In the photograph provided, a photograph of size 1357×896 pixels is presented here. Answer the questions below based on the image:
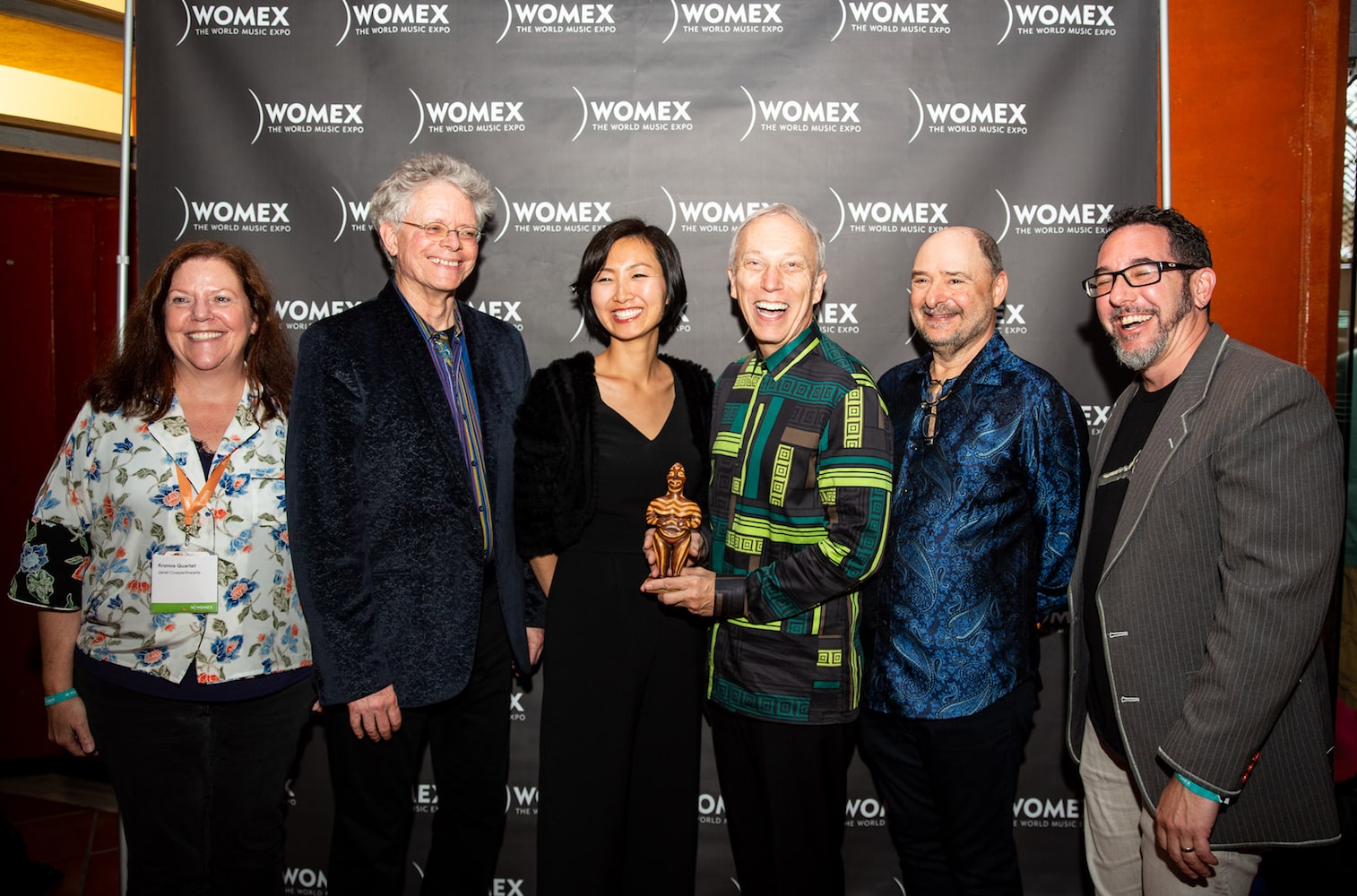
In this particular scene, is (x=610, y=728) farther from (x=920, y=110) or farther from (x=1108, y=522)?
(x=920, y=110)

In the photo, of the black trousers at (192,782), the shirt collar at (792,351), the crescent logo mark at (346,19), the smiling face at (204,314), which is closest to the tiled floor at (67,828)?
the black trousers at (192,782)

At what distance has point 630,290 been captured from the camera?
85.5 inches

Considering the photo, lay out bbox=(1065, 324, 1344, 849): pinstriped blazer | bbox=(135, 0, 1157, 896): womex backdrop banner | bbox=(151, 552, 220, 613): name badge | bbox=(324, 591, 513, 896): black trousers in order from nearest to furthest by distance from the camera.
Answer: bbox=(1065, 324, 1344, 849): pinstriped blazer, bbox=(151, 552, 220, 613): name badge, bbox=(324, 591, 513, 896): black trousers, bbox=(135, 0, 1157, 896): womex backdrop banner

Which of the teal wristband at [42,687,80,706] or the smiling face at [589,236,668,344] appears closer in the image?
the teal wristband at [42,687,80,706]

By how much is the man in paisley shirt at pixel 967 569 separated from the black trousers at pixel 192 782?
63.6 inches

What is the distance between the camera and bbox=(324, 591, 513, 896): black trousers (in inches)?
80.3

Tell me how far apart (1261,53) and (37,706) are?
20.5 ft

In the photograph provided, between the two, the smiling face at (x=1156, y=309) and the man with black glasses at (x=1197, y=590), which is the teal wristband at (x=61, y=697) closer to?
the man with black glasses at (x=1197, y=590)

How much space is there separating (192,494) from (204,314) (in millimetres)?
467

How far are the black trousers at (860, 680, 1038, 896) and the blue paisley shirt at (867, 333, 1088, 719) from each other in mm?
67

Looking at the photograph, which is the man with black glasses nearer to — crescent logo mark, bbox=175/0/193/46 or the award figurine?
the award figurine

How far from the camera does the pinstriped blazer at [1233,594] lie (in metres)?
1.48

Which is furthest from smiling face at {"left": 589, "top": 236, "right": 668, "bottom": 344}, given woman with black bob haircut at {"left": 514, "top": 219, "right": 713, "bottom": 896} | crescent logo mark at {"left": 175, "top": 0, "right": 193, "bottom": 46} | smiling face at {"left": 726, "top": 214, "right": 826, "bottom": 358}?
crescent logo mark at {"left": 175, "top": 0, "right": 193, "bottom": 46}

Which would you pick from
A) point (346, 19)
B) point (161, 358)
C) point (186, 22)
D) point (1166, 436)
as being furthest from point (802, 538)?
point (186, 22)
